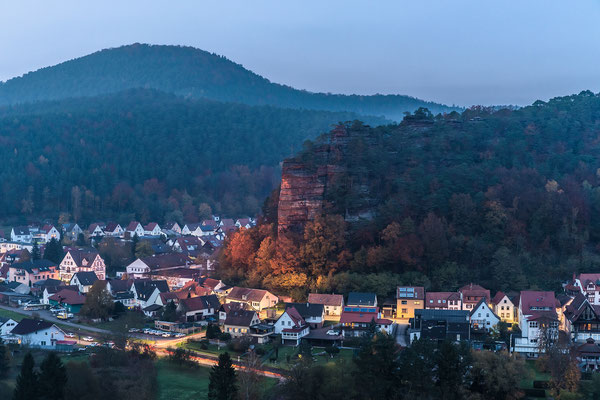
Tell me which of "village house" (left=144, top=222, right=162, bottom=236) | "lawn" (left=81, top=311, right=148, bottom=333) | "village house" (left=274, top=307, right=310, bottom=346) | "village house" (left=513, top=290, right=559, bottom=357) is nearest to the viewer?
"village house" (left=513, top=290, right=559, bottom=357)

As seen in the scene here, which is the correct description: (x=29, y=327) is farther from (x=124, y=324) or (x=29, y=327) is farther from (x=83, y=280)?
(x=83, y=280)

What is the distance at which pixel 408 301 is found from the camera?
40.0 metres

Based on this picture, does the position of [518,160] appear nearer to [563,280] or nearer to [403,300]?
[563,280]

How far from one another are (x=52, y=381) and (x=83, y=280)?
25.3 meters

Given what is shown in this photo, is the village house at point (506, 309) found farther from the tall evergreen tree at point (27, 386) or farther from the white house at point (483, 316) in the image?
the tall evergreen tree at point (27, 386)

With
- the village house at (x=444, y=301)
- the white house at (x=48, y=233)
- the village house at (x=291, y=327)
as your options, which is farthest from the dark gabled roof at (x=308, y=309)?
the white house at (x=48, y=233)

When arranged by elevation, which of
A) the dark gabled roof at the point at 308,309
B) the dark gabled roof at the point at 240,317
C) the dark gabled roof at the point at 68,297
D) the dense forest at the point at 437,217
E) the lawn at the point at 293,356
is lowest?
the lawn at the point at 293,356

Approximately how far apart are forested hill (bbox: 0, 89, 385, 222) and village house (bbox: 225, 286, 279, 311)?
40.9 m

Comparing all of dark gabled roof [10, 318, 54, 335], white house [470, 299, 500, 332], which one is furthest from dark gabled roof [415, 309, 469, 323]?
dark gabled roof [10, 318, 54, 335]

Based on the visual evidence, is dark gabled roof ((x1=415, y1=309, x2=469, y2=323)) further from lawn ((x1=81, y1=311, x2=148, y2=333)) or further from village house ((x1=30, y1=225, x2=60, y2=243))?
village house ((x1=30, y1=225, x2=60, y2=243))

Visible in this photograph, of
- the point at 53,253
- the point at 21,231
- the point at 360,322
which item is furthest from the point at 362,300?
the point at 21,231

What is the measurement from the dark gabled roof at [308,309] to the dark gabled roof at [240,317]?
224 centimetres

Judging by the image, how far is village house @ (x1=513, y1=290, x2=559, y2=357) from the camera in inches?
1312

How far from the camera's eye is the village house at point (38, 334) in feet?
→ 117
